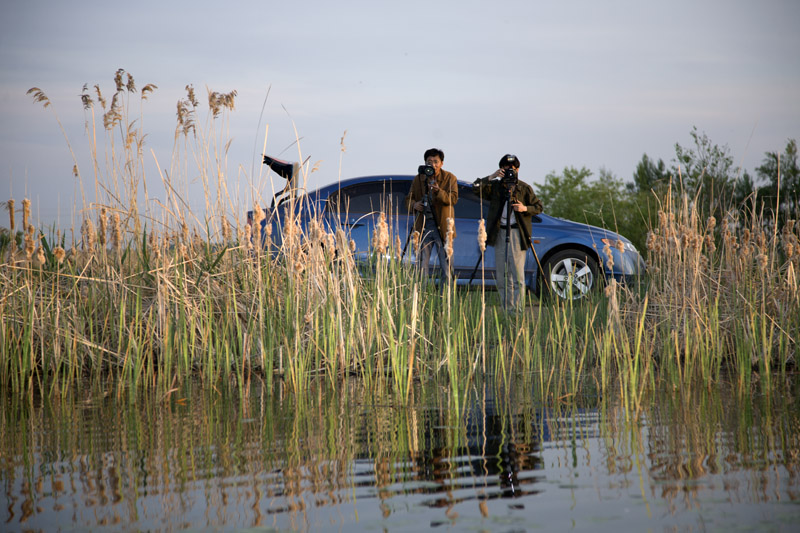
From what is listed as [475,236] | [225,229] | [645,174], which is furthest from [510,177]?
[645,174]

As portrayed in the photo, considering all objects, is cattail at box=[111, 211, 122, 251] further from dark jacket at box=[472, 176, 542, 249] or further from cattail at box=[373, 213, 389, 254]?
dark jacket at box=[472, 176, 542, 249]

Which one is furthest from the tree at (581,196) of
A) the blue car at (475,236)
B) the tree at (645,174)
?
the blue car at (475,236)

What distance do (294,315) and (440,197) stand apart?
2708 mm

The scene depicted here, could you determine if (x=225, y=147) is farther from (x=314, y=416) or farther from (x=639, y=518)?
(x=639, y=518)

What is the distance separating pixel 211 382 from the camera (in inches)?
155

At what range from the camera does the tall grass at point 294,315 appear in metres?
3.98

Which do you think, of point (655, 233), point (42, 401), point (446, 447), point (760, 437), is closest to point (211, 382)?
point (42, 401)

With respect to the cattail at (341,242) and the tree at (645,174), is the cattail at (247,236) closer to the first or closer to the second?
the cattail at (341,242)

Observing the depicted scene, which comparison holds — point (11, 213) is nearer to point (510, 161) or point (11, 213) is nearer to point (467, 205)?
point (510, 161)

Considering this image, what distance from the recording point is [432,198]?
6602 mm

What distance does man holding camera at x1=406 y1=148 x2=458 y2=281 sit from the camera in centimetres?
645

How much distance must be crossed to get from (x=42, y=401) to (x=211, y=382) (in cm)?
81

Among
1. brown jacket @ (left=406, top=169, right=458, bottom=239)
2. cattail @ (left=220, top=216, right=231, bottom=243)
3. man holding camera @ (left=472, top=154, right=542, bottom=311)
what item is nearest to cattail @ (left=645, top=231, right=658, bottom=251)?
man holding camera @ (left=472, top=154, right=542, bottom=311)

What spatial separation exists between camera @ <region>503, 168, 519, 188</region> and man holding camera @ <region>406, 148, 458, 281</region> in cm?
46
